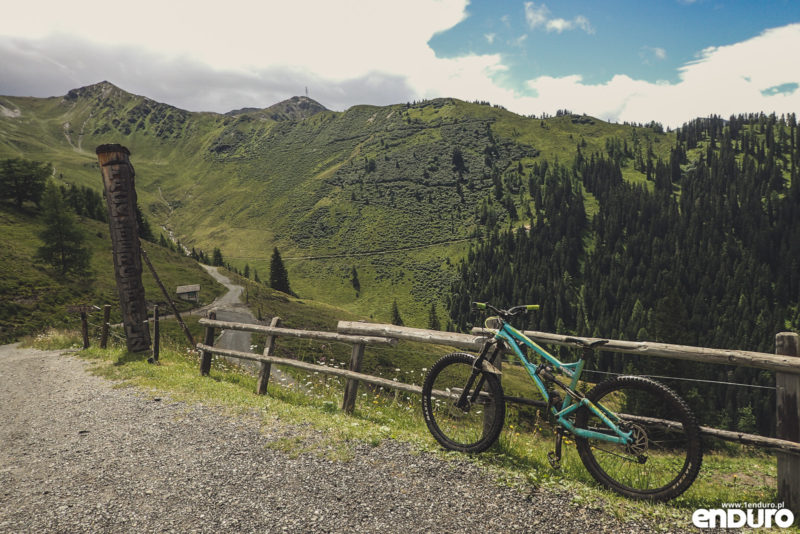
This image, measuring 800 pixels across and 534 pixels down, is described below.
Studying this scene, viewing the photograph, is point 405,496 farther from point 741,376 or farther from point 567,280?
point 567,280

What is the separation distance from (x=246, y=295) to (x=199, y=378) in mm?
84246

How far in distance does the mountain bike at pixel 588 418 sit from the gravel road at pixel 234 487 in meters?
0.73

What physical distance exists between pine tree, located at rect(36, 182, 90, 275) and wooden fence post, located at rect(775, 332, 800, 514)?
7596 cm

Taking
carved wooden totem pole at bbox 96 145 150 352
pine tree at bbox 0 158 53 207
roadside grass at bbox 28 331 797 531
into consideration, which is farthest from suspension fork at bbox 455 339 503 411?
pine tree at bbox 0 158 53 207

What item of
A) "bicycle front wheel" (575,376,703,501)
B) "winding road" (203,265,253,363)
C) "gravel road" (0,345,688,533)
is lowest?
"winding road" (203,265,253,363)

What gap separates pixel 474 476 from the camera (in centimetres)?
541

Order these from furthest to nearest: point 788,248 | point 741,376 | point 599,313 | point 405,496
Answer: point 788,248, point 599,313, point 741,376, point 405,496

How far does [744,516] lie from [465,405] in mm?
3449

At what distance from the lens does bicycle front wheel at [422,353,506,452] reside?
602cm

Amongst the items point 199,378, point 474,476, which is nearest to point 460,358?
point 474,476

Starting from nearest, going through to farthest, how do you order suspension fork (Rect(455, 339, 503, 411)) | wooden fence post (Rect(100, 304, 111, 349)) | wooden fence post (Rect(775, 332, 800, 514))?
wooden fence post (Rect(775, 332, 800, 514))
suspension fork (Rect(455, 339, 503, 411))
wooden fence post (Rect(100, 304, 111, 349))

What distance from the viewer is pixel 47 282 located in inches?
2110

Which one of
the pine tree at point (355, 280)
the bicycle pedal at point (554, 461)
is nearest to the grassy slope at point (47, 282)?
the bicycle pedal at point (554, 461)

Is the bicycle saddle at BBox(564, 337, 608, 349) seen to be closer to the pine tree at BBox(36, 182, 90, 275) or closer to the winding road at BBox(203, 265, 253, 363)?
the winding road at BBox(203, 265, 253, 363)
